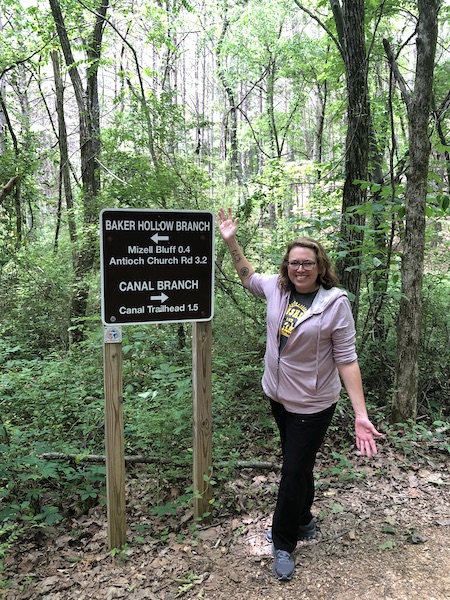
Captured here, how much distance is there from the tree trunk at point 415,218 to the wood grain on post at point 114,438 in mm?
3284

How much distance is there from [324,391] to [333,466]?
194cm

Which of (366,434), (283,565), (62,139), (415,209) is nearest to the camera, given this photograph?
(366,434)

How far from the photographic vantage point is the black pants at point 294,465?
282 centimetres

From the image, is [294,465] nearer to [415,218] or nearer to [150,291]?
[150,291]

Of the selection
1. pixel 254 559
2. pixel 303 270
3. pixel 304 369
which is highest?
pixel 303 270

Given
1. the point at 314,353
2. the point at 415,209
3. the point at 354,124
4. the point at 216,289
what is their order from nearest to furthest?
the point at 314,353 → the point at 415,209 → the point at 354,124 → the point at 216,289

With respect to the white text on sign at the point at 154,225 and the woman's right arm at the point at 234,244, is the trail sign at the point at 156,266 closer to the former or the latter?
the white text on sign at the point at 154,225

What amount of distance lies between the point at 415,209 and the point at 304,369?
287cm

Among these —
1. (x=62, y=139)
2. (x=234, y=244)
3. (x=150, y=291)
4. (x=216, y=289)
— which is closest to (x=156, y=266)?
(x=150, y=291)

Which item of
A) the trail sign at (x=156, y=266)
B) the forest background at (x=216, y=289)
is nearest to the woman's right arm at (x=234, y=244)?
the trail sign at (x=156, y=266)

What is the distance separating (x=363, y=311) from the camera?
7.38 metres

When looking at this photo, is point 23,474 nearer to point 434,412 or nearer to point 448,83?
point 434,412

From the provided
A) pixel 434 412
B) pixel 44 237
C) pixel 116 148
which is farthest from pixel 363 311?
pixel 44 237

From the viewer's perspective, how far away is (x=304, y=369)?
2797 millimetres
